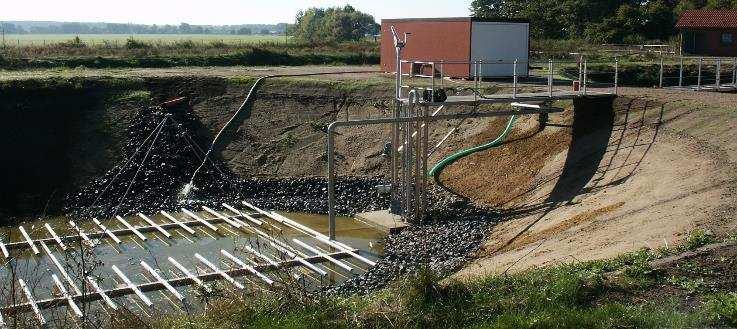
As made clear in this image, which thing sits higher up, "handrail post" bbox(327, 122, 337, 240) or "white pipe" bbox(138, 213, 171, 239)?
"handrail post" bbox(327, 122, 337, 240)

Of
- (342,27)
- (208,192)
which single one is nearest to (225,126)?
(208,192)

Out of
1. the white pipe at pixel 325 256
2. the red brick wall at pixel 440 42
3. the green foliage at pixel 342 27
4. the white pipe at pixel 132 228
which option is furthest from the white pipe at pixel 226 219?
the green foliage at pixel 342 27

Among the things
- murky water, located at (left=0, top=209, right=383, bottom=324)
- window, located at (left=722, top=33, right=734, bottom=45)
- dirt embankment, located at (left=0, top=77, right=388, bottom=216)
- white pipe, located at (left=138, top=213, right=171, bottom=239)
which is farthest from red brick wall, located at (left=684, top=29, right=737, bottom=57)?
white pipe, located at (left=138, top=213, right=171, bottom=239)

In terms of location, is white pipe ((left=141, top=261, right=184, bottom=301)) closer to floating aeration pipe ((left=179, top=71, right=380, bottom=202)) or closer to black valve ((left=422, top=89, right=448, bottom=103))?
floating aeration pipe ((left=179, top=71, right=380, bottom=202))

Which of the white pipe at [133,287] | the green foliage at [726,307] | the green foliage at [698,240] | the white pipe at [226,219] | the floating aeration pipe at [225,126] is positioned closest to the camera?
the green foliage at [726,307]

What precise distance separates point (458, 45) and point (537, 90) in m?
4.68

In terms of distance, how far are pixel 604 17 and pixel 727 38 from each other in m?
16.4

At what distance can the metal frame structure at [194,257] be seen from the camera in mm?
15488

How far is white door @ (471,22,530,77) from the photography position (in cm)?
3105

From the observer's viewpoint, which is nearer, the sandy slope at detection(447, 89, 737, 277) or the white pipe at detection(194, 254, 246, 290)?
the sandy slope at detection(447, 89, 737, 277)

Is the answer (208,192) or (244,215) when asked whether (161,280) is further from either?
(208,192)

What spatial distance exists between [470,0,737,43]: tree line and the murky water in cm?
3588

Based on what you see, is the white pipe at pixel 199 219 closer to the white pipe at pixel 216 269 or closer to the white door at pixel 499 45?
the white pipe at pixel 216 269

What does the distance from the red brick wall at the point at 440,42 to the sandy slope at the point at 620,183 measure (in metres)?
6.74
